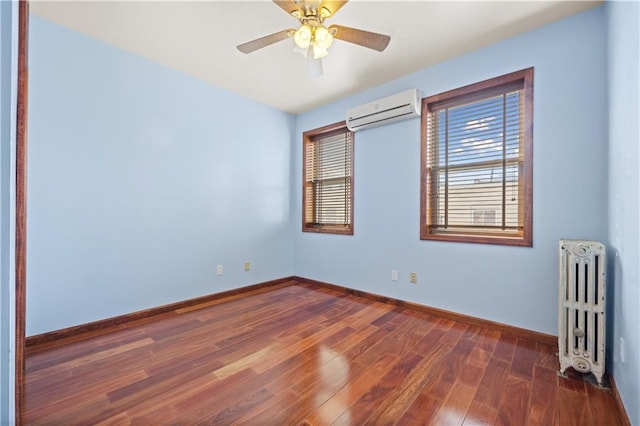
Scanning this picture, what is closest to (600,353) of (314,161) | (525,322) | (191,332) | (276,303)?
(525,322)

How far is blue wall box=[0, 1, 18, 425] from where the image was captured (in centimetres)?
70

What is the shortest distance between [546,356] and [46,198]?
400cm

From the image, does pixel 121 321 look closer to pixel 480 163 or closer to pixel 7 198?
pixel 7 198

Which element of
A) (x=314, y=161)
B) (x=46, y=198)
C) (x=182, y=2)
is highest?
(x=182, y=2)

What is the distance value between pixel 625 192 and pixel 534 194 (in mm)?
802

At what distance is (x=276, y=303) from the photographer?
3.16m

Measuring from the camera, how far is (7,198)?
0.71 m

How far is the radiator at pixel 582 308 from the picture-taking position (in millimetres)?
1682

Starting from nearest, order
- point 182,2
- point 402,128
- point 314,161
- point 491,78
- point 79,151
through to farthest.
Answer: point 182,2
point 79,151
point 491,78
point 402,128
point 314,161

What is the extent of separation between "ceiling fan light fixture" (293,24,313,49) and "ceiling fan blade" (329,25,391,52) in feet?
0.52

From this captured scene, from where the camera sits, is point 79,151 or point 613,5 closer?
point 613,5

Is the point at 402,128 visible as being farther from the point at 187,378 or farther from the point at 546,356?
the point at 187,378

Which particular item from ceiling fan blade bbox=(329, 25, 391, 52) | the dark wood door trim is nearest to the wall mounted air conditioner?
ceiling fan blade bbox=(329, 25, 391, 52)

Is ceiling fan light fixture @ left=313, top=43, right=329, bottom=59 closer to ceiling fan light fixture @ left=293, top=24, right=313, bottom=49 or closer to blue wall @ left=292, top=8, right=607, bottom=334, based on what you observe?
ceiling fan light fixture @ left=293, top=24, right=313, bottom=49
